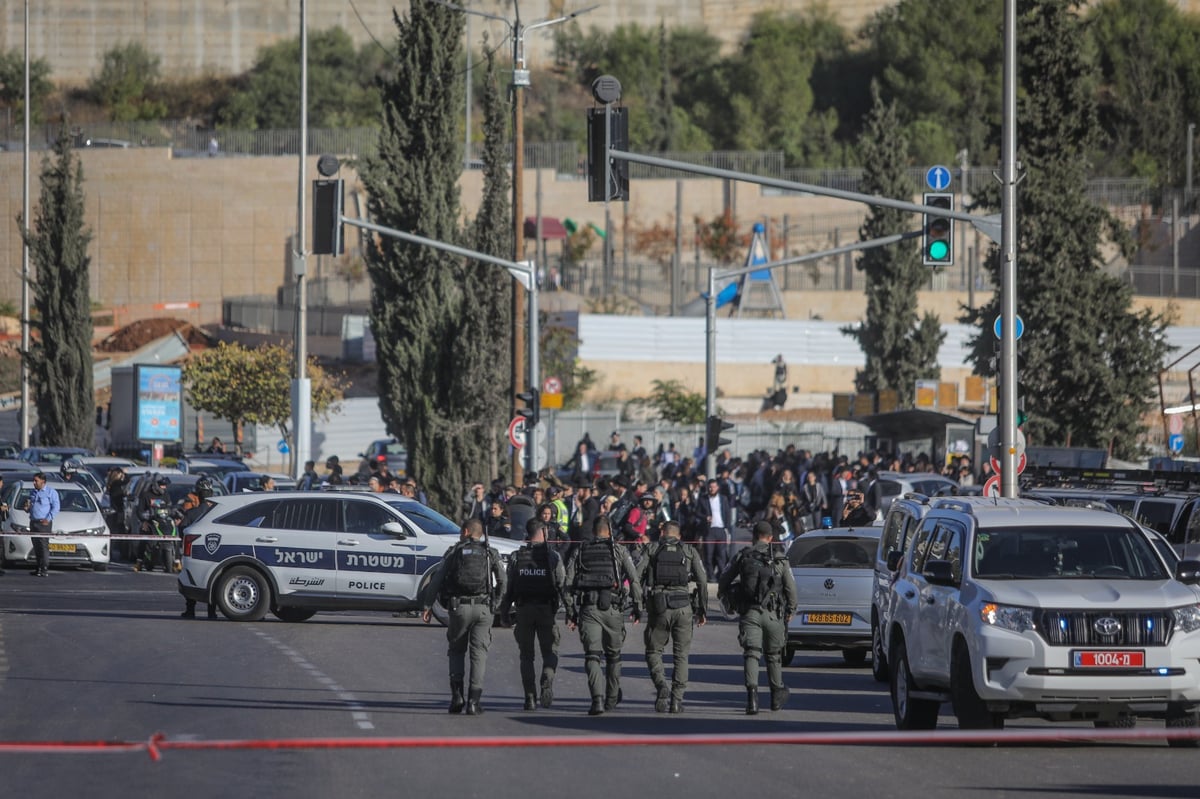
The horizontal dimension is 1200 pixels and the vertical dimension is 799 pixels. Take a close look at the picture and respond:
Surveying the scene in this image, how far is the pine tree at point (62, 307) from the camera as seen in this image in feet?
188

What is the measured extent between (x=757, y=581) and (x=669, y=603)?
77 cm

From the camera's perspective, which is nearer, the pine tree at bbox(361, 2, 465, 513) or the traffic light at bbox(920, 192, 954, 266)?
the traffic light at bbox(920, 192, 954, 266)

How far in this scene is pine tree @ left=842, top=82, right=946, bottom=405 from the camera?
60500 mm

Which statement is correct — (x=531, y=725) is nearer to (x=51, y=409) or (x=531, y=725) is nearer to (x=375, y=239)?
(x=375, y=239)

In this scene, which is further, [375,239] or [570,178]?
[570,178]

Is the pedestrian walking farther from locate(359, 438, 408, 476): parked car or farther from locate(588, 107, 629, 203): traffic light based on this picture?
locate(359, 438, 408, 476): parked car

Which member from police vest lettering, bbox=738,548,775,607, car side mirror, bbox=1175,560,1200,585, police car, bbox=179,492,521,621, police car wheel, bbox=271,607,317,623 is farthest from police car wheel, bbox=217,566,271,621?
car side mirror, bbox=1175,560,1200,585

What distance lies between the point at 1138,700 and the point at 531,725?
4704 mm

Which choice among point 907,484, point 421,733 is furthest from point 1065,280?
point 421,733

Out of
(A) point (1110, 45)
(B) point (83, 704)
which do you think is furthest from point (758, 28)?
(B) point (83, 704)

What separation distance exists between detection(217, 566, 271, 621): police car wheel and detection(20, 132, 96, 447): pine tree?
116 feet

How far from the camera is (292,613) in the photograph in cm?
2542

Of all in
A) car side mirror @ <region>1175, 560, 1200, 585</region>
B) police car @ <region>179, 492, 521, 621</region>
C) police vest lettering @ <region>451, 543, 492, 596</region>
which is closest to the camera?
car side mirror @ <region>1175, 560, 1200, 585</region>

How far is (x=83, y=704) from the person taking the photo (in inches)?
623
